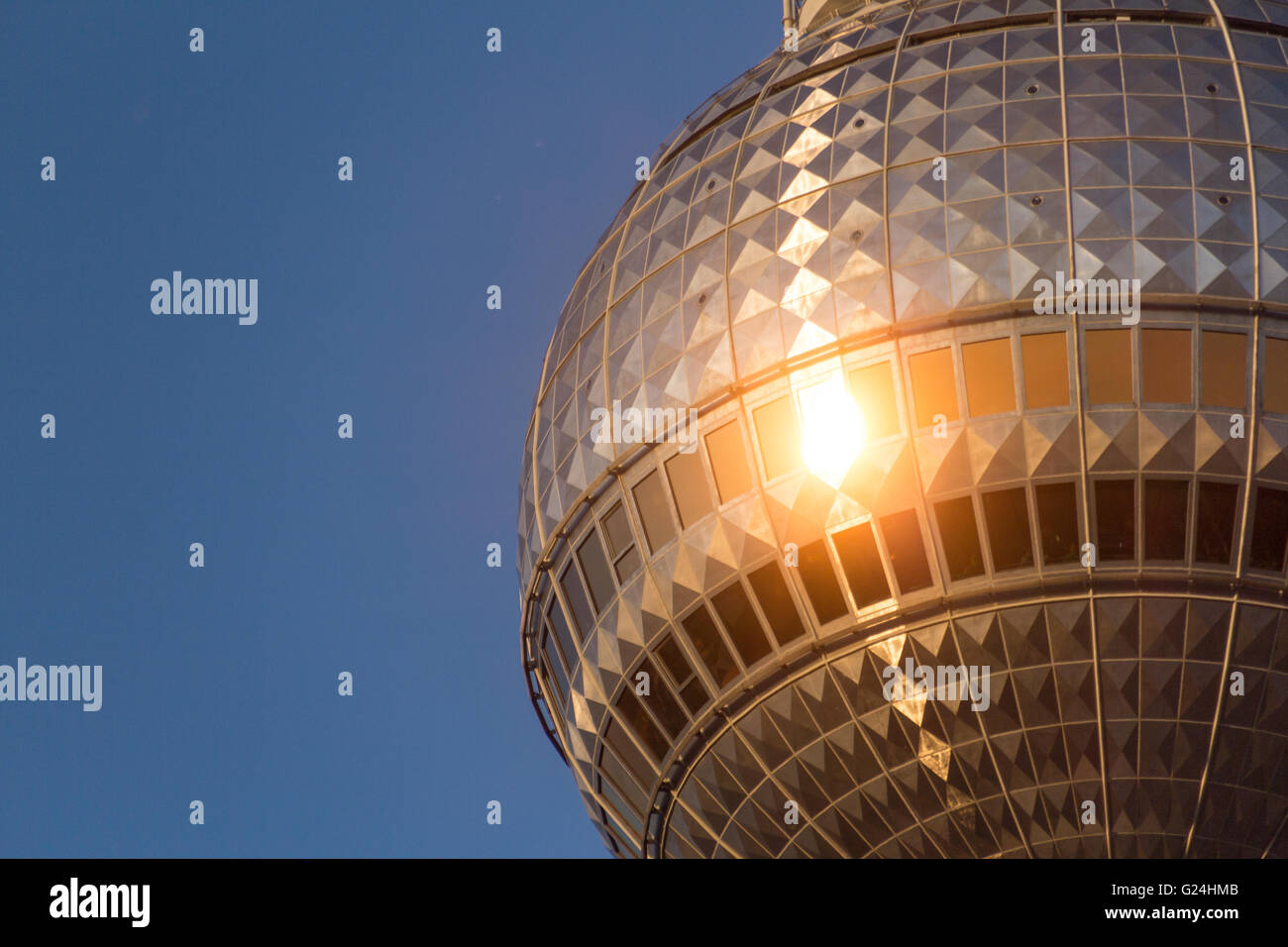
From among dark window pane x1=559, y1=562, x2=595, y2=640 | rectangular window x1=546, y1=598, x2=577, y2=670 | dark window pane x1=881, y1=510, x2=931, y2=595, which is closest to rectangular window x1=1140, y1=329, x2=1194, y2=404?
dark window pane x1=881, y1=510, x2=931, y2=595

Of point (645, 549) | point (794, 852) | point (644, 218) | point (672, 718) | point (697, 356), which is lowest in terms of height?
point (794, 852)

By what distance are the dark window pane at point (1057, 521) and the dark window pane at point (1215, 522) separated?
1.44m

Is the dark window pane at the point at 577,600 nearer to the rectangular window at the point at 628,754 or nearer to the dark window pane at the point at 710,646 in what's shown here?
the rectangular window at the point at 628,754

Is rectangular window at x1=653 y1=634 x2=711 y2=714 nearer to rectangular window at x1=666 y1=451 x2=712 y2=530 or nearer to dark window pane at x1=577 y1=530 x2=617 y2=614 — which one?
dark window pane at x1=577 y1=530 x2=617 y2=614

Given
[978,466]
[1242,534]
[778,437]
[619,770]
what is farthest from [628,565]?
[1242,534]

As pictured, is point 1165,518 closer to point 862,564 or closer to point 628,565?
point 862,564

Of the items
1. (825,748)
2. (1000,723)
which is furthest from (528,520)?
(1000,723)

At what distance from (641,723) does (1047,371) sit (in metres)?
7.34

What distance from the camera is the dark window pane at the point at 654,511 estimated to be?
2542 cm

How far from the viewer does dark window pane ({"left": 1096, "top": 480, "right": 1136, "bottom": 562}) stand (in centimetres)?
2331

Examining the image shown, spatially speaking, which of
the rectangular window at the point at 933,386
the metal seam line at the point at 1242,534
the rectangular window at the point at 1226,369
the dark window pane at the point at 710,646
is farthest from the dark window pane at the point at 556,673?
the rectangular window at the point at 1226,369

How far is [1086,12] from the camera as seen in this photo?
87.6 ft
